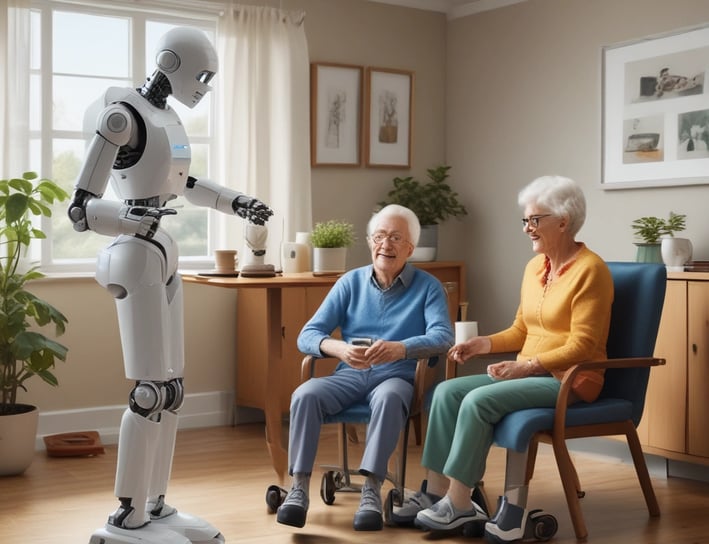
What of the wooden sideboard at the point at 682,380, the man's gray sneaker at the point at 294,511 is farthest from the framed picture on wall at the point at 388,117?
the man's gray sneaker at the point at 294,511

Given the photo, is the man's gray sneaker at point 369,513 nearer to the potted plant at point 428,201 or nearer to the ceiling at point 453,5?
the potted plant at point 428,201

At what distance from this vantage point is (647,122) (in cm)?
500

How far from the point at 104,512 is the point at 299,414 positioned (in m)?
0.86

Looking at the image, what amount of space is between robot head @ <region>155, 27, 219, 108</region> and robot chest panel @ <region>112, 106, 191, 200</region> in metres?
0.11

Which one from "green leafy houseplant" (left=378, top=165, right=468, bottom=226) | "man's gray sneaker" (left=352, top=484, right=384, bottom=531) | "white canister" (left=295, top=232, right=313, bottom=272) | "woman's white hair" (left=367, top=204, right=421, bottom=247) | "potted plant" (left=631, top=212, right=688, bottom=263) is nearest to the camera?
"man's gray sneaker" (left=352, top=484, right=384, bottom=531)

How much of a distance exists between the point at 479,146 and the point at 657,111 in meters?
1.32

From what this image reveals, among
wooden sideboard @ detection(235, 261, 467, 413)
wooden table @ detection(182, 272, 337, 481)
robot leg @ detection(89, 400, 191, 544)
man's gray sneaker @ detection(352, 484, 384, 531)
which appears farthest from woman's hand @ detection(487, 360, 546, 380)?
wooden sideboard @ detection(235, 261, 467, 413)

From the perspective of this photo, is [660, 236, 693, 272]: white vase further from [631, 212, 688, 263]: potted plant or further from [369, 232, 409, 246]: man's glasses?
[369, 232, 409, 246]: man's glasses

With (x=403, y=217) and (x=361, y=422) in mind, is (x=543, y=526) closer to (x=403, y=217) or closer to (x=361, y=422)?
(x=361, y=422)

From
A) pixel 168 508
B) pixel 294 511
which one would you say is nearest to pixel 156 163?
pixel 168 508

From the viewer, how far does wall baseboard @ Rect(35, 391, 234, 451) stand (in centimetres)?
510

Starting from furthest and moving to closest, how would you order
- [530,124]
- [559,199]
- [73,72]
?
1. [530,124]
2. [73,72]
3. [559,199]

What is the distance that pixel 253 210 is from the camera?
137 inches

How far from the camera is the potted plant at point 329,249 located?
4.54m
